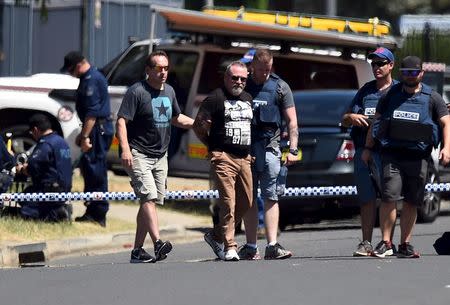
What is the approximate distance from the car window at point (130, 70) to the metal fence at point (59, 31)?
6752 mm

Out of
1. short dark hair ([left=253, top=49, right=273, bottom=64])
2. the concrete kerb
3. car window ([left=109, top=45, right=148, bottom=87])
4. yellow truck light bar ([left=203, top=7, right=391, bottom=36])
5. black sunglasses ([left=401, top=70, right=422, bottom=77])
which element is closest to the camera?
black sunglasses ([left=401, top=70, right=422, bottom=77])

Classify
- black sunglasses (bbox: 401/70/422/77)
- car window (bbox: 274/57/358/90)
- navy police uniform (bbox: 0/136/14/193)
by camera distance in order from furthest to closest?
car window (bbox: 274/57/358/90) → navy police uniform (bbox: 0/136/14/193) → black sunglasses (bbox: 401/70/422/77)

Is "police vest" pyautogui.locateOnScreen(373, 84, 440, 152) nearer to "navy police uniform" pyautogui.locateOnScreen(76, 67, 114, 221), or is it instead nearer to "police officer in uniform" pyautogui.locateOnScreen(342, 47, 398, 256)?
"police officer in uniform" pyautogui.locateOnScreen(342, 47, 398, 256)

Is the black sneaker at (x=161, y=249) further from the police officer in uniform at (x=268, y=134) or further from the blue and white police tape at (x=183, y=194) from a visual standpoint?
the blue and white police tape at (x=183, y=194)

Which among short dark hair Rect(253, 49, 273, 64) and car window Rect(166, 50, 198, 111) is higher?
short dark hair Rect(253, 49, 273, 64)

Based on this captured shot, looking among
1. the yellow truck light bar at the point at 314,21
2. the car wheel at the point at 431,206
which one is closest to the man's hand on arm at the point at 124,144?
the car wheel at the point at 431,206

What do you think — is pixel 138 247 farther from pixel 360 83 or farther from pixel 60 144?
pixel 360 83

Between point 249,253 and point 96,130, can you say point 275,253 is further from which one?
point 96,130

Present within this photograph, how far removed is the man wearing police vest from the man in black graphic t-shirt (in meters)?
1.06

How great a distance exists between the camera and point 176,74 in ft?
61.7

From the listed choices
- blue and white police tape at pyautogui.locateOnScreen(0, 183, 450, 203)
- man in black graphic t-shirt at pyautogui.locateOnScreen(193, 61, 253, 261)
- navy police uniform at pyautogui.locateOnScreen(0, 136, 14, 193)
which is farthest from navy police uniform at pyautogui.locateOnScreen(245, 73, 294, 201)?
navy police uniform at pyautogui.locateOnScreen(0, 136, 14, 193)

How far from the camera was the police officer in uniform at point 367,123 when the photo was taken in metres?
12.4

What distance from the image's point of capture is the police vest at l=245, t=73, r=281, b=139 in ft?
40.7

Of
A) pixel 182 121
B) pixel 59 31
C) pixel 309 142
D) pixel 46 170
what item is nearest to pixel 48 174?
pixel 46 170
